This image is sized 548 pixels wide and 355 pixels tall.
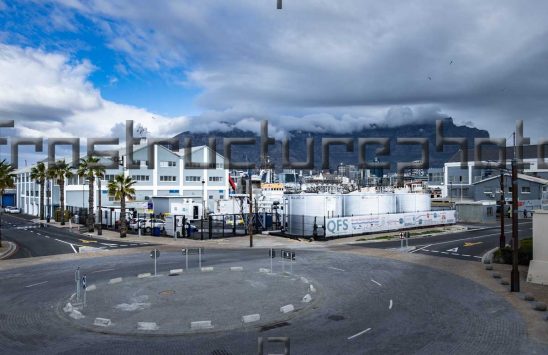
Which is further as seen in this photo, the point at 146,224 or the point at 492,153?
the point at 492,153

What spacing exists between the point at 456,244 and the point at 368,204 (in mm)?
15279

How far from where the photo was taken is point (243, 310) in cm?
1938

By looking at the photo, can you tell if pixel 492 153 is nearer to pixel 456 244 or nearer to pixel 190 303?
pixel 456 244

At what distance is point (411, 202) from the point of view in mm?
64062

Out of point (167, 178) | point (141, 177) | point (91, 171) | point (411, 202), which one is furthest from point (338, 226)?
point (141, 177)

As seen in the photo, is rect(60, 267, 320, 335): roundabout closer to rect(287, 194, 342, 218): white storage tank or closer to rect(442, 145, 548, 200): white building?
rect(287, 194, 342, 218): white storage tank

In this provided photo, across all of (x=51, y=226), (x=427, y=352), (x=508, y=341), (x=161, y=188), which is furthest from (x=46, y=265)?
(x=161, y=188)

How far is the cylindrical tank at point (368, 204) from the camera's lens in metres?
54.8

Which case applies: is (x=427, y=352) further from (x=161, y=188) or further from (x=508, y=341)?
(x=161, y=188)

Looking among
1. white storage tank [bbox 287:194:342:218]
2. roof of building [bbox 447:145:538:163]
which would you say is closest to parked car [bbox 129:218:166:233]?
white storage tank [bbox 287:194:342:218]

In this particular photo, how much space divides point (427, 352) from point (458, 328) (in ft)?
10.9

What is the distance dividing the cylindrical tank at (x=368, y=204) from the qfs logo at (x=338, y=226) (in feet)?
Result: 14.1

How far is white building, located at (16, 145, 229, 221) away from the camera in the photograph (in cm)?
8169

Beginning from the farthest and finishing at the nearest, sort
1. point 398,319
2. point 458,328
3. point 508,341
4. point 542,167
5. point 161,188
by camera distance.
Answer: point 542,167, point 161,188, point 398,319, point 458,328, point 508,341
